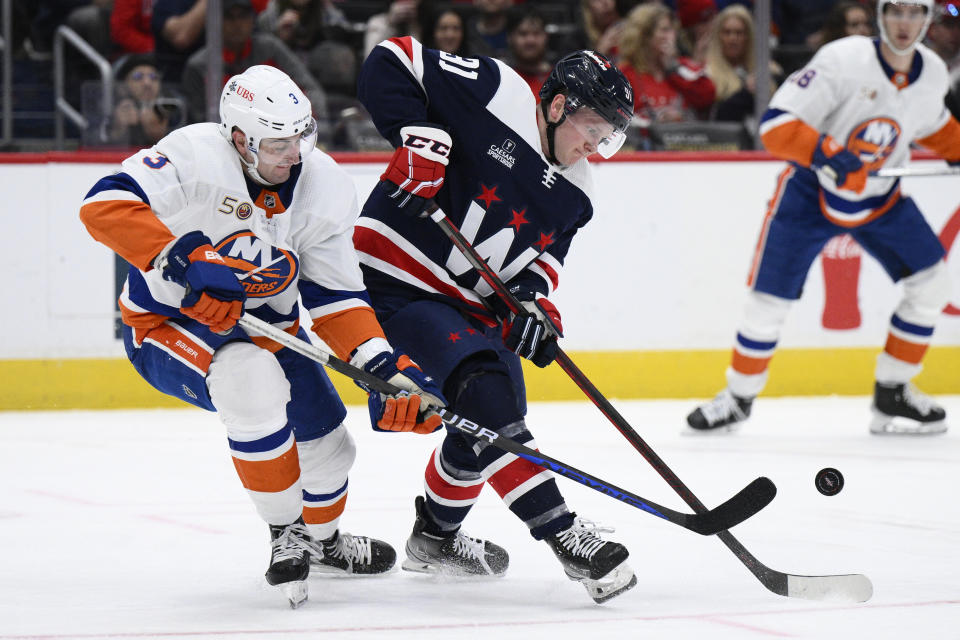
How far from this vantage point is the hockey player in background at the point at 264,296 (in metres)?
2.49

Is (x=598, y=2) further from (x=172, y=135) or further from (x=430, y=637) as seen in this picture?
(x=430, y=637)

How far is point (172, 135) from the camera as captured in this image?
2.65 metres

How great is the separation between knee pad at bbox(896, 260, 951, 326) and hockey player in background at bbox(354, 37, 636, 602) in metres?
2.46

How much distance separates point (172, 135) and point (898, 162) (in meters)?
3.21

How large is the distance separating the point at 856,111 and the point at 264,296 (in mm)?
2917

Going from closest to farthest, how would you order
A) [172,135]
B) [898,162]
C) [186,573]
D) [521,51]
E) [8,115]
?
1. [172,135]
2. [186,573]
3. [898,162]
4. [8,115]
5. [521,51]

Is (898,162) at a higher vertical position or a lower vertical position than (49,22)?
higher

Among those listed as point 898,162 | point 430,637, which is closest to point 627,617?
point 430,637

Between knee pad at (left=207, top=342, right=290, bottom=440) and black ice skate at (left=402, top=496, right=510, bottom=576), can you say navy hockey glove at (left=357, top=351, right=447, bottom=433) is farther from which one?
black ice skate at (left=402, top=496, right=510, bottom=576)


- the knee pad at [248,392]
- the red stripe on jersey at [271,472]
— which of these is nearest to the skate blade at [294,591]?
the red stripe on jersey at [271,472]

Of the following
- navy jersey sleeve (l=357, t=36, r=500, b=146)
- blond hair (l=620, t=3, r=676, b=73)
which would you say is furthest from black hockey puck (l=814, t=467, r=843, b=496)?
blond hair (l=620, t=3, r=676, b=73)

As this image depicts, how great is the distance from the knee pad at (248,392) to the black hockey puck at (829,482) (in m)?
1.10

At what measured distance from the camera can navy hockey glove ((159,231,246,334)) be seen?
2414 millimetres

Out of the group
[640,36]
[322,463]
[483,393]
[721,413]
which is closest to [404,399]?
[483,393]
